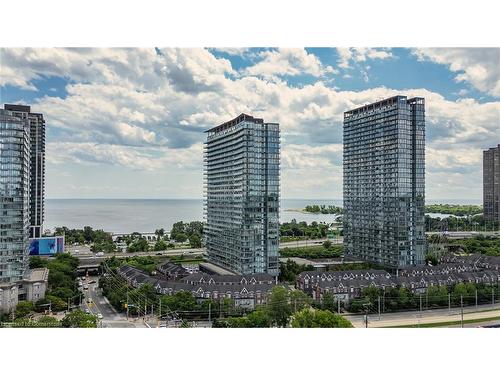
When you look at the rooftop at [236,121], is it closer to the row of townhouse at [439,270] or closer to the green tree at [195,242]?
the row of townhouse at [439,270]

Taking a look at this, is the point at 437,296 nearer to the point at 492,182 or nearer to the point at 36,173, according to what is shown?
the point at 492,182

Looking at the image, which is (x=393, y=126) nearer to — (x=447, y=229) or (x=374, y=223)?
(x=374, y=223)

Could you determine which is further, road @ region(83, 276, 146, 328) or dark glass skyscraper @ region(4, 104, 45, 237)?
dark glass skyscraper @ region(4, 104, 45, 237)

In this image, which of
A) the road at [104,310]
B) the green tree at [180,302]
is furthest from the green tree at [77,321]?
the green tree at [180,302]

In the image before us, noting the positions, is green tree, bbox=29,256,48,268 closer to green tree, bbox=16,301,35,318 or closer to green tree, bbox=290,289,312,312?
green tree, bbox=16,301,35,318

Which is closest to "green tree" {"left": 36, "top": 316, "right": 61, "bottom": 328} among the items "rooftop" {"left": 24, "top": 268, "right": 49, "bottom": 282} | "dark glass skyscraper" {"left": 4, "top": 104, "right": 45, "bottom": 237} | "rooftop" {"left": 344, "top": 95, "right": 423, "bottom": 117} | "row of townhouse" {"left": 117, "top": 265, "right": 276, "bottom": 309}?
"row of townhouse" {"left": 117, "top": 265, "right": 276, "bottom": 309}

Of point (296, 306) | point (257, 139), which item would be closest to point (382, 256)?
point (257, 139)
